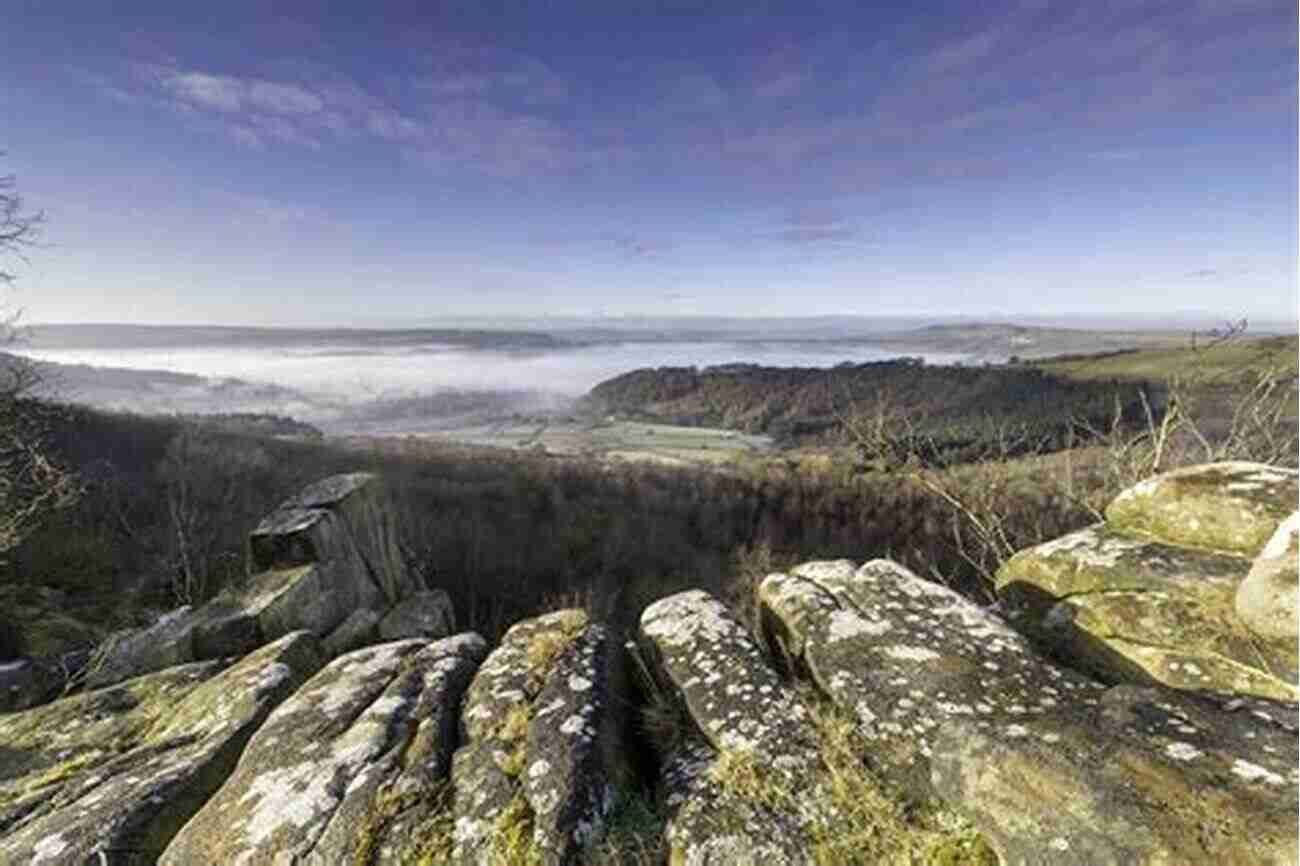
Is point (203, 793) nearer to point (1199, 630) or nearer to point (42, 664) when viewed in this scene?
point (1199, 630)

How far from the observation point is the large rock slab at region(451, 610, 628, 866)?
414 centimetres

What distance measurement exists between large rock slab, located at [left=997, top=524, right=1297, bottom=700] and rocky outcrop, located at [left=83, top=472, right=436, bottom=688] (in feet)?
37.8

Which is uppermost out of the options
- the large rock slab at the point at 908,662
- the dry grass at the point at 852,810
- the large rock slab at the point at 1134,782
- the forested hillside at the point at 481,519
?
the large rock slab at the point at 1134,782

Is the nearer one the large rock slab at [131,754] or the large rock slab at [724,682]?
the large rock slab at [131,754]

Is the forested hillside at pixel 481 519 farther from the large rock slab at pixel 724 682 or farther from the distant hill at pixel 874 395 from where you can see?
the distant hill at pixel 874 395

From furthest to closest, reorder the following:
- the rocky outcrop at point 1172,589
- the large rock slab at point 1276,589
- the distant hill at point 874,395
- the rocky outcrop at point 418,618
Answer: the distant hill at point 874,395 < the rocky outcrop at point 418,618 < the rocky outcrop at point 1172,589 < the large rock slab at point 1276,589

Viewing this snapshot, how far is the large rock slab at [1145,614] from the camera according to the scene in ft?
16.9

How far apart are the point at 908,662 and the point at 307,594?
1245 centimetres

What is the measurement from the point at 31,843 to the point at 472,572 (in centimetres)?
5518

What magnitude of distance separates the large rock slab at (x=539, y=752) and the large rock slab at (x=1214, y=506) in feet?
17.2

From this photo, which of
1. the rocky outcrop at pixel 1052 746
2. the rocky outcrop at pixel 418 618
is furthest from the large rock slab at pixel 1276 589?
the rocky outcrop at pixel 418 618

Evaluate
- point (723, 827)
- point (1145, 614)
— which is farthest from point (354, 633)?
point (1145, 614)

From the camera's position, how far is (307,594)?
14148mm

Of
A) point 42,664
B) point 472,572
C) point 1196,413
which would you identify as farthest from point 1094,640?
point 472,572
